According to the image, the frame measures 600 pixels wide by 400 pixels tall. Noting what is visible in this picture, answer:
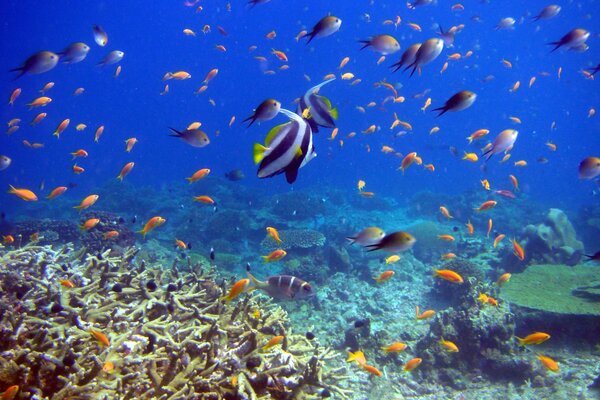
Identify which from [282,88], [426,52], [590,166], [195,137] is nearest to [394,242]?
[426,52]

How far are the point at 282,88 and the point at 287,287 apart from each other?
419 ft

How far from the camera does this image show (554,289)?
8.44 metres

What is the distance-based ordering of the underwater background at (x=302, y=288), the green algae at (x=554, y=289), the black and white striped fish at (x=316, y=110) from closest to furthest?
the black and white striped fish at (x=316, y=110) → the underwater background at (x=302, y=288) → the green algae at (x=554, y=289)

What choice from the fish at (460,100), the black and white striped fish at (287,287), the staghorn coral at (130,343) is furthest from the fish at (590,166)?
the staghorn coral at (130,343)

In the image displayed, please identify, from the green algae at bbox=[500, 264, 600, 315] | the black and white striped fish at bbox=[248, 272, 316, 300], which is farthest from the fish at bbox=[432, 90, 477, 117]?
the green algae at bbox=[500, 264, 600, 315]

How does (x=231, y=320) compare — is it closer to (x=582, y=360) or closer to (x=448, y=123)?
(x=582, y=360)

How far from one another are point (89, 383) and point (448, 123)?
15809 centimetres

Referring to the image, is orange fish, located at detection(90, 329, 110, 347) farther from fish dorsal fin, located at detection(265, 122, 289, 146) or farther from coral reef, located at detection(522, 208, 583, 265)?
coral reef, located at detection(522, 208, 583, 265)

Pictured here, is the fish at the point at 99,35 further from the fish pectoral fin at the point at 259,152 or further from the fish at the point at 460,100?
the fish pectoral fin at the point at 259,152

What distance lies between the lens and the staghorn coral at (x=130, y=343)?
9.21 feet

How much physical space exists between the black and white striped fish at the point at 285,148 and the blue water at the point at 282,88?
39019mm

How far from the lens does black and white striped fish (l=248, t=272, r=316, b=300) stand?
185 inches

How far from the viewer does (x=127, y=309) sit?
12.8 ft

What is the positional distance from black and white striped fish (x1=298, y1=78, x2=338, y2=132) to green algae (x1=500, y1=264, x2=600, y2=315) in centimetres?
763
